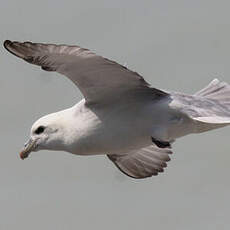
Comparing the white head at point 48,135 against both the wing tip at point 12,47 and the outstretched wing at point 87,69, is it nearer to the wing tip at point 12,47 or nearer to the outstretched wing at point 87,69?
the outstretched wing at point 87,69

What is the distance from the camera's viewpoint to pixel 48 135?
9703 millimetres

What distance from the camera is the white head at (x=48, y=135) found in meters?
9.59

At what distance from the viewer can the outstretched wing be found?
8.57 m

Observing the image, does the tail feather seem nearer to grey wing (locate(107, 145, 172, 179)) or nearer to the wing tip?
grey wing (locate(107, 145, 172, 179))

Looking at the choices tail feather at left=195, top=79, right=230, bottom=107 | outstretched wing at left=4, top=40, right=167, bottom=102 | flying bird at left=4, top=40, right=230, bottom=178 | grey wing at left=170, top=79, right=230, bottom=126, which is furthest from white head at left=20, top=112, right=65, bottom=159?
tail feather at left=195, top=79, right=230, bottom=107

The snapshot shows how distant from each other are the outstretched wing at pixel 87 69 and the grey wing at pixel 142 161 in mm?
1482

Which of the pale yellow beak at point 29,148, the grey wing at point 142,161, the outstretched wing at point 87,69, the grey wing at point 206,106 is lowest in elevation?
the grey wing at point 142,161

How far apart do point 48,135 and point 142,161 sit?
4.66 feet

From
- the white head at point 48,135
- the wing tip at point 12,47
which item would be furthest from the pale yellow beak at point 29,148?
the wing tip at point 12,47

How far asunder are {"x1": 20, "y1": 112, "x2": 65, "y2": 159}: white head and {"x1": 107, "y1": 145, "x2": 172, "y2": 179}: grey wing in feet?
3.67

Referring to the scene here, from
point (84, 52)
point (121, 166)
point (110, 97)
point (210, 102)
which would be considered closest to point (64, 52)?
point (84, 52)

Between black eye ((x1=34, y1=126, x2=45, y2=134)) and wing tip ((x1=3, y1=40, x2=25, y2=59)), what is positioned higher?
wing tip ((x1=3, y1=40, x2=25, y2=59))

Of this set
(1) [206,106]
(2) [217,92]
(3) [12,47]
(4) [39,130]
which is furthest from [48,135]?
(2) [217,92]

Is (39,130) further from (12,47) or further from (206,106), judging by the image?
(206,106)
